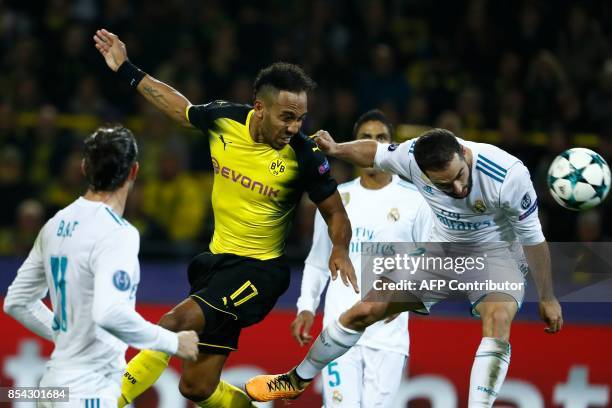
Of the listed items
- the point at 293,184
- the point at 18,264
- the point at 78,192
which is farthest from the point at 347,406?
the point at 78,192

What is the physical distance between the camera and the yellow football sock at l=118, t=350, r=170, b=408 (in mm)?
5863

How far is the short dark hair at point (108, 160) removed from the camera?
467 centimetres

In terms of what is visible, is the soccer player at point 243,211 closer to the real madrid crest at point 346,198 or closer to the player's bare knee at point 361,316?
the player's bare knee at point 361,316

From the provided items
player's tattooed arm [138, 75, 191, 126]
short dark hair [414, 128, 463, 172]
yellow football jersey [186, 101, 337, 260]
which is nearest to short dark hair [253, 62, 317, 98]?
yellow football jersey [186, 101, 337, 260]

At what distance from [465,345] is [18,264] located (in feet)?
12.4

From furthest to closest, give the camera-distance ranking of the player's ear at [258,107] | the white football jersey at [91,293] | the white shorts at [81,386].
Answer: the player's ear at [258,107], the white shorts at [81,386], the white football jersey at [91,293]

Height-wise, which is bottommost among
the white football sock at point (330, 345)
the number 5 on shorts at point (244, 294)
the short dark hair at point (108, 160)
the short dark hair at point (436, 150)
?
the white football sock at point (330, 345)

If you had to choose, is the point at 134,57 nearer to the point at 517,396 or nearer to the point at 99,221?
the point at 517,396

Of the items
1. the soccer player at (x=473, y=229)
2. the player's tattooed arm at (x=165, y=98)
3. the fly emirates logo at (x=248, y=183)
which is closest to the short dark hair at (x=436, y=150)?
Answer: the soccer player at (x=473, y=229)

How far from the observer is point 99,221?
459cm

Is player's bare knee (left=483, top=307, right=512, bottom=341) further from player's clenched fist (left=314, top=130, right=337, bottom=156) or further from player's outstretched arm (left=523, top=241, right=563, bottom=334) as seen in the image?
player's clenched fist (left=314, top=130, right=337, bottom=156)

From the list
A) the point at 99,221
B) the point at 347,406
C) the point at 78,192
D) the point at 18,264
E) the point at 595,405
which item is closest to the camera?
the point at 99,221

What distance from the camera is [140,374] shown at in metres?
5.88

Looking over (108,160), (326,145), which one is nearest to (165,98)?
(326,145)
